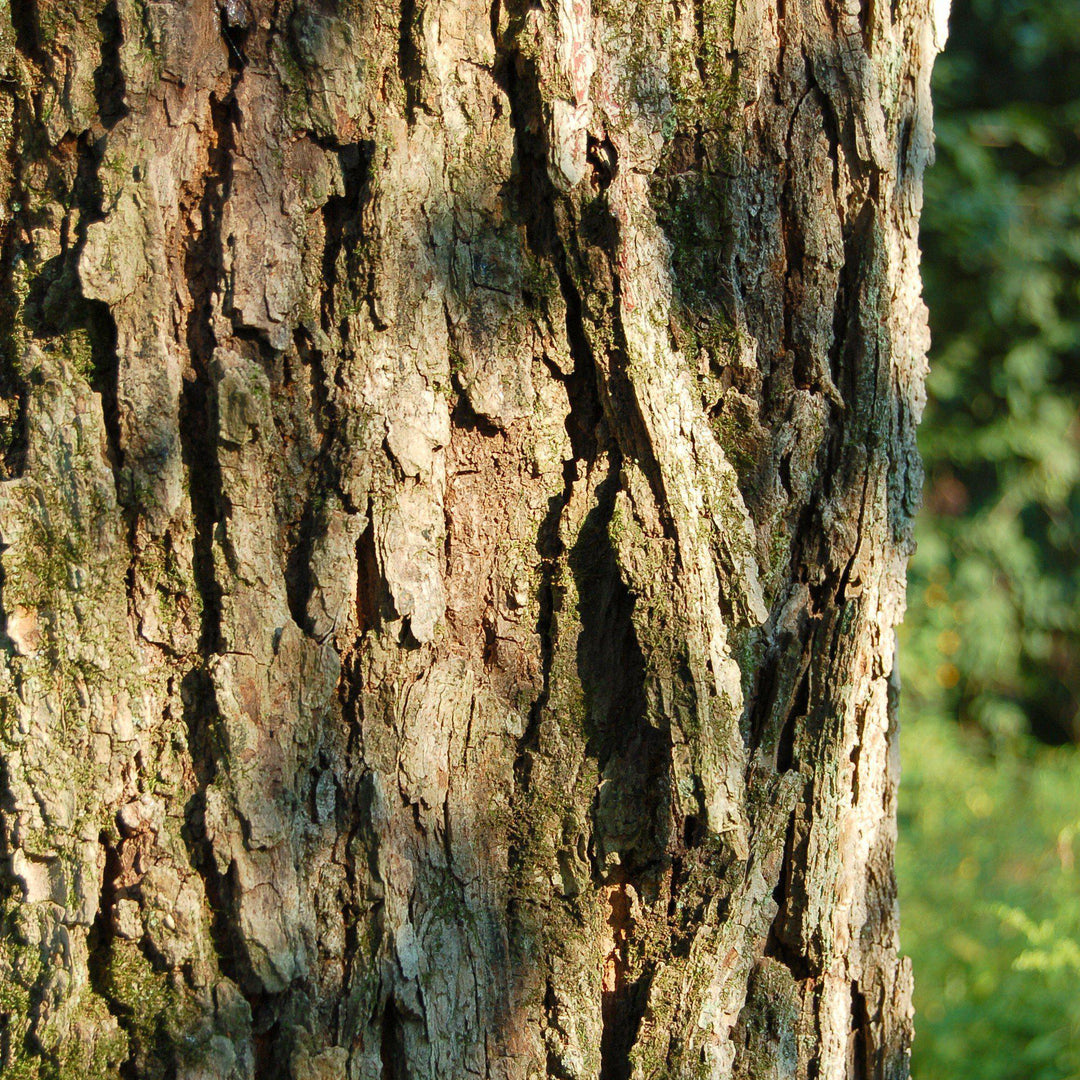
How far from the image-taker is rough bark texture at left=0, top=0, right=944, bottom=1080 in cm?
102

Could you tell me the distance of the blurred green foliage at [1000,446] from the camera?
5.36 m

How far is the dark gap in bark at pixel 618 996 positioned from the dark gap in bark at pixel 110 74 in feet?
3.35

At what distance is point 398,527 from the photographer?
41.7 inches

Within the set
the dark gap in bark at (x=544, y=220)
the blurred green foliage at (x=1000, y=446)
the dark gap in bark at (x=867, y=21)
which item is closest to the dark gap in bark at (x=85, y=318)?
the dark gap in bark at (x=544, y=220)

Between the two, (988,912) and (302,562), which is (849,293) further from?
(988,912)

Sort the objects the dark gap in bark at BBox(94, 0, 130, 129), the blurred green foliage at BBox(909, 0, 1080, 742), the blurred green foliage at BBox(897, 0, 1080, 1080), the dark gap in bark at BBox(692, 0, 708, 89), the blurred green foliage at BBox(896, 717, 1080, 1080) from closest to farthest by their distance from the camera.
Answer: the dark gap in bark at BBox(94, 0, 130, 129)
the dark gap in bark at BBox(692, 0, 708, 89)
the blurred green foliage at BBox(896, 717, 1080, 1080)
the blurred green foliage at BBox(897, 0, 1080, 1080)
the blurred green foliage at BBox(909, 0, 1080, 742)

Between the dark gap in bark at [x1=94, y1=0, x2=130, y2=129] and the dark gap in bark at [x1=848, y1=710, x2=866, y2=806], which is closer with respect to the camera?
the dark gap in bark at [x1=94, y1=0, x2=130, y2=129]

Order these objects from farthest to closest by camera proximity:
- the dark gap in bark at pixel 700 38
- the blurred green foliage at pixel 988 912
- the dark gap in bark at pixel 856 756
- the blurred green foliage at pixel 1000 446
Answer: the blurred green foliage at pixel 1000 446, the blurred green foliage at pixel 988 912, the dark gap in bark at pixel 856 756, the dark gap in bark at pixel 700 38

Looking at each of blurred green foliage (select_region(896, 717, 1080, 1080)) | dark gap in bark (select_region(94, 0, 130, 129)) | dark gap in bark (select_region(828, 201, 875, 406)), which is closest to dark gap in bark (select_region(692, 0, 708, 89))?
dark gap in bark (select_region(828, 201, 875, 406))

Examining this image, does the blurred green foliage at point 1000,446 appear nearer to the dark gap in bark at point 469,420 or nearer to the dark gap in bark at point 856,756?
the dark gap in bark at point 856,756

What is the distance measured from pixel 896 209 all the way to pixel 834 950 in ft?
3.21

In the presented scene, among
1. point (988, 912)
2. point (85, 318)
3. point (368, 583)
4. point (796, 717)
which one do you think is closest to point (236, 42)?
point (85, 318)

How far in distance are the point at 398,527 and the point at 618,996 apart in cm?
61

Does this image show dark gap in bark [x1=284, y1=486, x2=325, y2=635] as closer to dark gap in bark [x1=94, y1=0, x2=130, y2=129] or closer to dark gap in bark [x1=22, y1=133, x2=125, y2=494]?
dark gap in bark [x1=22, y1=133, x2=125, y2=494]
